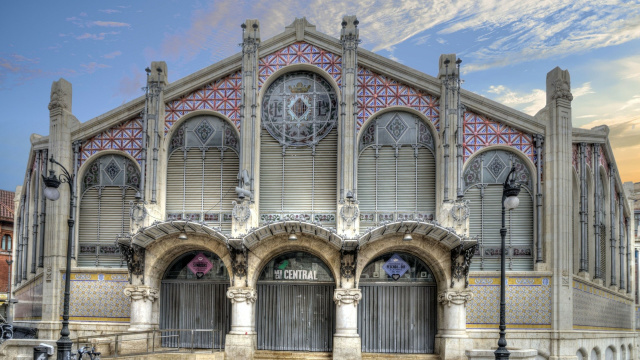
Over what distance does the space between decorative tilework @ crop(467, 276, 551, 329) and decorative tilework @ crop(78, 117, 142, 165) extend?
15.1m

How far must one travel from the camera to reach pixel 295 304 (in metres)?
28.7

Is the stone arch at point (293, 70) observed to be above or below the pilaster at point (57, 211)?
above

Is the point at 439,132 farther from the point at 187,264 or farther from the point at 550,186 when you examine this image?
the point at 187,264

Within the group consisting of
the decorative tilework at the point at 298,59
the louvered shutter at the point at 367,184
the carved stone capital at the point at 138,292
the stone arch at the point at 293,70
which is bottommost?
the carved stone capital at the point at 138,292

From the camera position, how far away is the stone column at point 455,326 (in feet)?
86.7

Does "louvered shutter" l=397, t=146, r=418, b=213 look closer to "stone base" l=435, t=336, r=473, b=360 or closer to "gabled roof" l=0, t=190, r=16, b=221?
"stone base" l=435, t=336, r=473, b=360

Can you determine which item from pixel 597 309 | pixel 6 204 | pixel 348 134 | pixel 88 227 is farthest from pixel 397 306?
pixel 6 204

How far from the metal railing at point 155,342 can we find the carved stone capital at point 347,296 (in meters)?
5.01

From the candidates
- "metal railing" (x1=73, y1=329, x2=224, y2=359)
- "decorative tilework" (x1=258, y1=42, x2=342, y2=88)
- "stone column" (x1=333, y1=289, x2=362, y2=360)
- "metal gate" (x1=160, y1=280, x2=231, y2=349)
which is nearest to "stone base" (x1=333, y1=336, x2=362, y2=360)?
"stone column" (x1=333, y1=289, x2=362, y2=360)

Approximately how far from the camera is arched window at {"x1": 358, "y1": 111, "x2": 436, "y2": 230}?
28734 mm

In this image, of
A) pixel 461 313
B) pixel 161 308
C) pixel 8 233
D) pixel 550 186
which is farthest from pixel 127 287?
pixel 8 233

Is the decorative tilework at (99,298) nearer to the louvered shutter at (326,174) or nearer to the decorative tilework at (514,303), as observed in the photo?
the louvered shutter at (326,174)

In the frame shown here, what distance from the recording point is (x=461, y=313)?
2666 centimetres

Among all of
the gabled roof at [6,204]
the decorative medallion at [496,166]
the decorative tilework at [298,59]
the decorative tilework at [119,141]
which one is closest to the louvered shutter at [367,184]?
the decorative tilework at [298,59]
